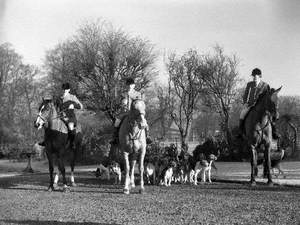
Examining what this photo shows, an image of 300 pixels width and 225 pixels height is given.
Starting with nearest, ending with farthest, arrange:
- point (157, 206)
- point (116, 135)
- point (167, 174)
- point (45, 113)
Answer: point (157, 206)
point (116, 135)
point (45, 113)
point (167, 174)

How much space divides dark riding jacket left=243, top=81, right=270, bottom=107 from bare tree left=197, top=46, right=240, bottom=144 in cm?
1687

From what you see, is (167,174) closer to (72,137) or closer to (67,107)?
(72,137)

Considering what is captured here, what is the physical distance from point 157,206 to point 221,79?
853 inches

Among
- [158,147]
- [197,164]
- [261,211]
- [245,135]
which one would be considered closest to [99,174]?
[158,147]

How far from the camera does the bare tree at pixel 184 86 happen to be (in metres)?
29.9

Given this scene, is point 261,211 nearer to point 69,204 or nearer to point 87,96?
point 69,204

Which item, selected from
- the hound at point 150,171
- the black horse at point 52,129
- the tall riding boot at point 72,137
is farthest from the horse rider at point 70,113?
the hound at point 150,171

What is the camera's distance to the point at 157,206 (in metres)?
8.31

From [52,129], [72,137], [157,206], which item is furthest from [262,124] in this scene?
[52,129]

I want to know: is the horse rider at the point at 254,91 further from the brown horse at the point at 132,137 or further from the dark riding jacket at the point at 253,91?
the brown horse at the point at 132,137

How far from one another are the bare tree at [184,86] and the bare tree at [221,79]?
514 millimetres

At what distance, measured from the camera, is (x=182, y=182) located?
12703 mm

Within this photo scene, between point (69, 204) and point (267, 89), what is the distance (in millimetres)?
5730

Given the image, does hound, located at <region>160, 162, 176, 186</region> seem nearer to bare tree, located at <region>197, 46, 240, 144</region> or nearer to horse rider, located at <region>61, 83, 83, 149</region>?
horse rider, located at <region>61, 83, 83, 149</region>
